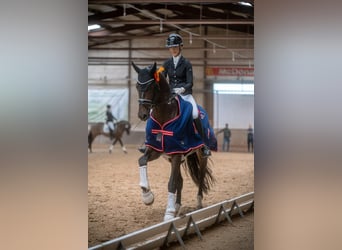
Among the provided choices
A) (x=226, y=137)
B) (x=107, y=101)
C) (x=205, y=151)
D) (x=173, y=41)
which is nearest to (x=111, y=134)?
(x=107, y=101)

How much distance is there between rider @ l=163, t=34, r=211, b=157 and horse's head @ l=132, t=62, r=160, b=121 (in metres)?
0.13

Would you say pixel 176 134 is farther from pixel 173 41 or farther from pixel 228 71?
pixel 228 71

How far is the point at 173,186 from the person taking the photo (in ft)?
11.6

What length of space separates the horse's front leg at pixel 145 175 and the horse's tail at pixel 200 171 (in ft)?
0.83

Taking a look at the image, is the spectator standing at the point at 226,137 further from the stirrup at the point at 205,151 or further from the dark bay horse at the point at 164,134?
the dark bay horse at the point at 164,134

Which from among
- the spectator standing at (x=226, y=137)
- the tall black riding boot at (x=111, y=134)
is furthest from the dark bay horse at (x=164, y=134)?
the tall black riding boot at (x=111, y=134)

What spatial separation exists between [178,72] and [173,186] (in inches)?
31.2
